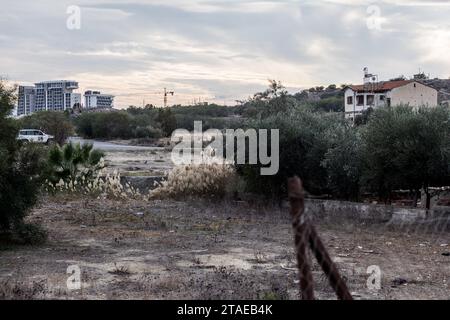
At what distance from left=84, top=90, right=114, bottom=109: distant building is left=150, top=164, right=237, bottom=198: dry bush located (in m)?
126

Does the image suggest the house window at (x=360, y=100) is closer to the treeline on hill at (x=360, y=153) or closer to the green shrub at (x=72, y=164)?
the treeline on hill at (x=360, y=153)

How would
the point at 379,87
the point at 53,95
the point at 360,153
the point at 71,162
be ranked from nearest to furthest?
the point at 360,153 < the point at 71,162 < the point at 379,87 < the point at 53,95

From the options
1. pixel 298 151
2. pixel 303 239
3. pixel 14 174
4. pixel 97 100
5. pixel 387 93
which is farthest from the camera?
pixel 97 100

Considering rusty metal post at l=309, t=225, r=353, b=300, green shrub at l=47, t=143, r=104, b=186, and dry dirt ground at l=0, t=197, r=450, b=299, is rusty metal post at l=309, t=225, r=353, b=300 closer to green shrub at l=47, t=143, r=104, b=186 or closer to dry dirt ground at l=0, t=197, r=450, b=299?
dry dirt ground at l=0, t=197, r=450, b=299

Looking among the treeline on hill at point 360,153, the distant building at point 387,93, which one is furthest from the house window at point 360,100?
the treeline on hill at point 360,153

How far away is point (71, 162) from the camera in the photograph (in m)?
19.5

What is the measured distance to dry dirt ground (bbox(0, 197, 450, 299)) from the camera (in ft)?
24.9

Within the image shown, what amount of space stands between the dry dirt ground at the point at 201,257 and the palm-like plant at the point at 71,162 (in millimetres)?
4008

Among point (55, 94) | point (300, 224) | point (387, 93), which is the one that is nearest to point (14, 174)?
point (300, 224)

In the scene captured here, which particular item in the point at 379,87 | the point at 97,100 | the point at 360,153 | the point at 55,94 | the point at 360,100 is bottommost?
the point at 360,153

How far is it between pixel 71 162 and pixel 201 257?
1077cm

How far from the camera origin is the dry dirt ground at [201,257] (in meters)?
7.59

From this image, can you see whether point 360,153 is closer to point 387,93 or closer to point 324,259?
point 324,259

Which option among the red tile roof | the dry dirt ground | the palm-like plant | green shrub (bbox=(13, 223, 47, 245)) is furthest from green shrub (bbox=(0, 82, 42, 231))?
the red tile roof
